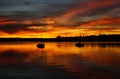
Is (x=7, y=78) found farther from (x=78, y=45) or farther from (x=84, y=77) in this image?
(x=78, y=45)

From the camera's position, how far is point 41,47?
5074 inches

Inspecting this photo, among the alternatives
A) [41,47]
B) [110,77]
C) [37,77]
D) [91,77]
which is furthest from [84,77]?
[41,47]

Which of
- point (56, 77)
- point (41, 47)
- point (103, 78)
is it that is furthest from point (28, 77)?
point (41, 47)

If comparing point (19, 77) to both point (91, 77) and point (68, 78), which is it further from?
point (91, 77)

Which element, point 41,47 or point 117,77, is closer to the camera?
point 117,77

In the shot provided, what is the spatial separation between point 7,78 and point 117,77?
12932 millimetres

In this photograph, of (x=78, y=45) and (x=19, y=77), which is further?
(x=78, y=45)

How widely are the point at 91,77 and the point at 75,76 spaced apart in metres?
1.99

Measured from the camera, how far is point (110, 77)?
32.4 metres

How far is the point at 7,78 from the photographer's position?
108ft

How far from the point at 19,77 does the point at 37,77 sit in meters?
2.15

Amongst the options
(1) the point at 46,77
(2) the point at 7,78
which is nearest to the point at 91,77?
(1) the point at 46,77

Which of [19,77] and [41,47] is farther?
[41,47]

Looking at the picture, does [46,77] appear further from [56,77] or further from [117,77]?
[117,77]
